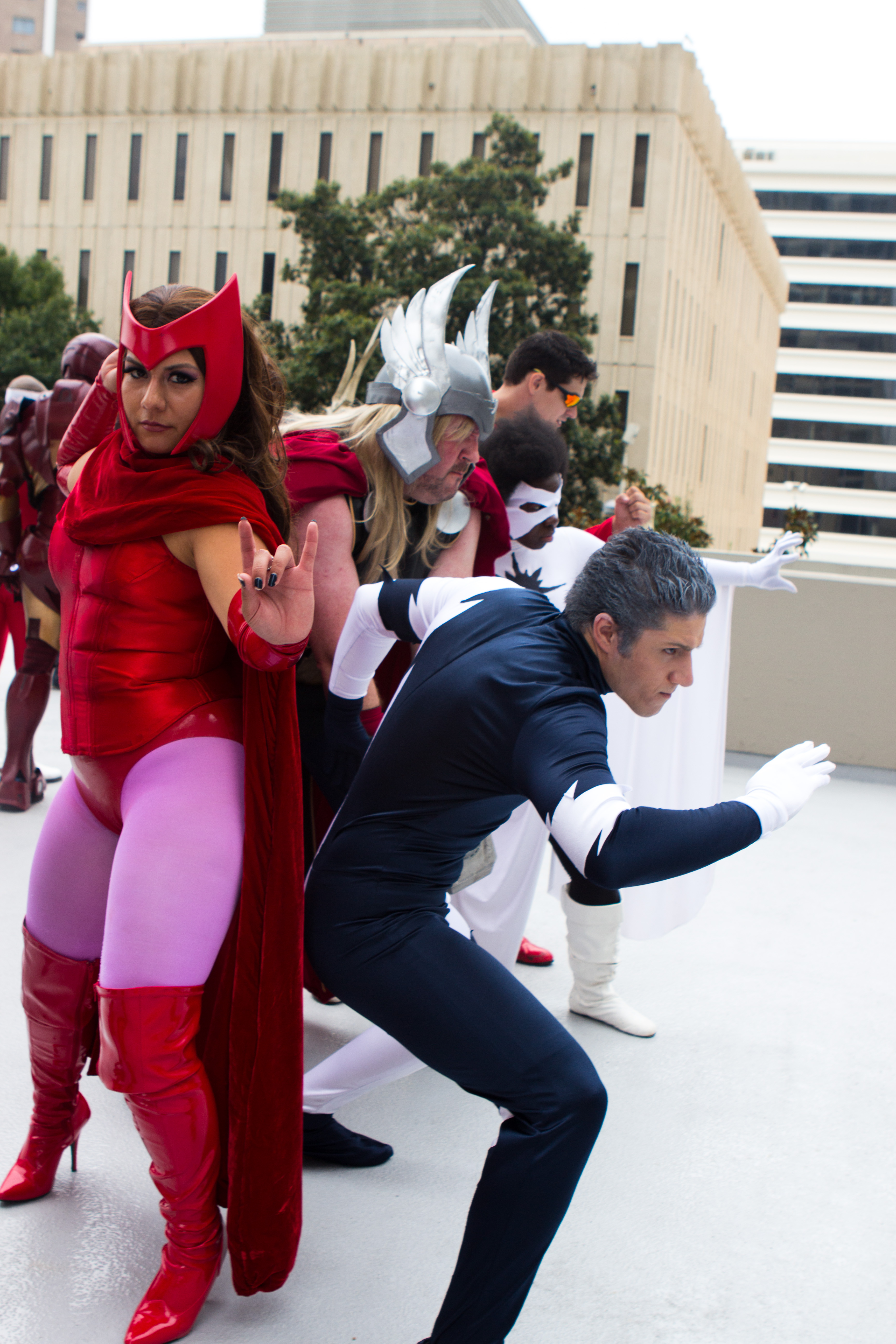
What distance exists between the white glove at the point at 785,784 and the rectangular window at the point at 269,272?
32.1m

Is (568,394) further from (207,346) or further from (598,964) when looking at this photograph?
(207,346)

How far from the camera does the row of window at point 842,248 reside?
68562 millimetres

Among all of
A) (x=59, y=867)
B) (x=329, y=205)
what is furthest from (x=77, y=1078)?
(x=329, y=205)

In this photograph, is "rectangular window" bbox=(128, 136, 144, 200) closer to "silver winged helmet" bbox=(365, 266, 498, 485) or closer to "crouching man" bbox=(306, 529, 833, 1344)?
"silver winged helmet" bbox=(365, 266, 498, 485)

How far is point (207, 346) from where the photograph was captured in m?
1.62

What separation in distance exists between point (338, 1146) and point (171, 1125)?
2.25 feet

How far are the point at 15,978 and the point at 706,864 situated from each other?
2.18 meters

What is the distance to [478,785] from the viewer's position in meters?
1.62

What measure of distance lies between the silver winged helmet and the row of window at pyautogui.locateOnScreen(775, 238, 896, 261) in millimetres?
74147

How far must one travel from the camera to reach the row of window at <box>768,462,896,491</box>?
6769 centimetres

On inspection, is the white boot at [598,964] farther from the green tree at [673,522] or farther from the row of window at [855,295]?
the row of window at [855,295]

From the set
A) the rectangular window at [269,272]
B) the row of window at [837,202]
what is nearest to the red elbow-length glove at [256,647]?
the rectangular window at [269,272]

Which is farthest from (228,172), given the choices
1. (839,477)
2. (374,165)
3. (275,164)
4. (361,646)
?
(839,477)

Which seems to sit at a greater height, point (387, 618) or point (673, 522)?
point (673, 522)
